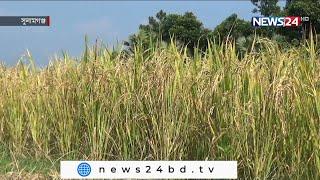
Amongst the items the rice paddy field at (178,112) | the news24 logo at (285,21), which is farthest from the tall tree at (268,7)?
the rice paddy field at (178,112)

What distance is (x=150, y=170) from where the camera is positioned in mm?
4441

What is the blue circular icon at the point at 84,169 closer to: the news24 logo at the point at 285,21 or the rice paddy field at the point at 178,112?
the rice paddy field at the point at 178,112

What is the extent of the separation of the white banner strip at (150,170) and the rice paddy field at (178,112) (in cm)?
24

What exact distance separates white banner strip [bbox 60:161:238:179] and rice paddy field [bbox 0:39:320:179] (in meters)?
0.24

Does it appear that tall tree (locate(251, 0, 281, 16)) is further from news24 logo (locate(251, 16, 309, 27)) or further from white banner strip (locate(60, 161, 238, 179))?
white banner strip (locate(60, 161, 238, 179))

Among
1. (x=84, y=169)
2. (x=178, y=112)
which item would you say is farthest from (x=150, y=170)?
(x=178, y=112)

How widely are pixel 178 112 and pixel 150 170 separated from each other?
0.83m

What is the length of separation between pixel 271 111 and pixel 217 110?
487 mm

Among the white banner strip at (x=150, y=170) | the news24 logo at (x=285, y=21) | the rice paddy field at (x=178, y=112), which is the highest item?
the news24 logo at (x=285, y=21)

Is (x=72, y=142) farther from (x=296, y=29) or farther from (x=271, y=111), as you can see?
(x=296, y=29)

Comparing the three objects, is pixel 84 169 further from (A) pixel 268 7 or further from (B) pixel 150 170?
(A) pixel 268 7

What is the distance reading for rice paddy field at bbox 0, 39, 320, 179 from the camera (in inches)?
186

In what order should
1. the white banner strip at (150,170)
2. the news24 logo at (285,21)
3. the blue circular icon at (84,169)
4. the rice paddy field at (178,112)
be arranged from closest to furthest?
the white banner strip at (150,170), the blue circular icon at (84,169), the rice paddy field at (178,112), the news24 logo at (285,21)

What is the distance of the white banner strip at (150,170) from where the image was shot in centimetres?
445
